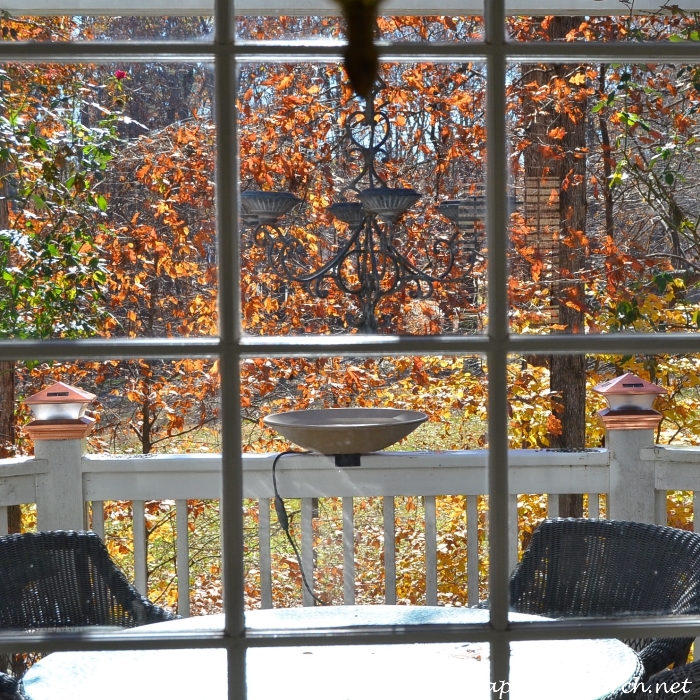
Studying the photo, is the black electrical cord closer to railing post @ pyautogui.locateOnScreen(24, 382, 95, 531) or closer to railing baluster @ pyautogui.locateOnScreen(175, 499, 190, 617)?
railing baluster @ pyautogui.locateOnScreen(175, 499, 190, 617)

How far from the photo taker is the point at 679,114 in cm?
156

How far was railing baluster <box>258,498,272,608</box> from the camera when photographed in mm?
1412

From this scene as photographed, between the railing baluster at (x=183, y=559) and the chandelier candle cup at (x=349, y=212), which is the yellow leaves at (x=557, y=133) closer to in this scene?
the chandelier candle cup at (x=349, y=212)

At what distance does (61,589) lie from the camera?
1312 millimetres

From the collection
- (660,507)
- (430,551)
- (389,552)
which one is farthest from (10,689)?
(660,507)

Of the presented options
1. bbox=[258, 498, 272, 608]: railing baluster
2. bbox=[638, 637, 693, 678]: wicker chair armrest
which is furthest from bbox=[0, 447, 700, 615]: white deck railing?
bbox=[638, 637, 693, 678]: wicker chair armrest

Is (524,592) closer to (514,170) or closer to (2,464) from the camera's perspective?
(514,170)

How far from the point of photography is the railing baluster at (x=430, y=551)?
5.29 feet

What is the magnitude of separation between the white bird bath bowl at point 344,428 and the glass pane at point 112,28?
2.05ft

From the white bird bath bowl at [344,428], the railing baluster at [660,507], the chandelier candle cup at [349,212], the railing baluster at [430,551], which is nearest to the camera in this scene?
the chandelier candle cup at [349,212]

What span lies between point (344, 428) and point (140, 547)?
0.51 m

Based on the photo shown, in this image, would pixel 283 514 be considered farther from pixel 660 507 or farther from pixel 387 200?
pixel 660 507

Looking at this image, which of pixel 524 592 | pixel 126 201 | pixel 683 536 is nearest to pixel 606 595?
pixel 524 592

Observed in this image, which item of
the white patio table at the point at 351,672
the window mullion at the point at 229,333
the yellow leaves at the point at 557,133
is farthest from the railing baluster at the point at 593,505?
the window mullion at the point at 229,333
